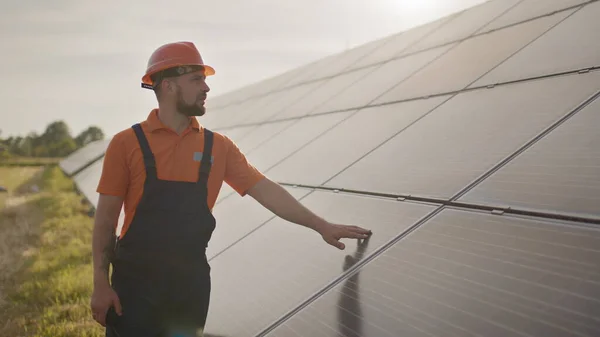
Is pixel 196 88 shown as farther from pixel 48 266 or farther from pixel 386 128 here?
pixel 48 266

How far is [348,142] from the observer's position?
550 cm

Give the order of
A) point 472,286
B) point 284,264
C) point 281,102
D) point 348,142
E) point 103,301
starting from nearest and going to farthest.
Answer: point 472,286, point 103,301, point 284,264, point 348,142, point 281,102

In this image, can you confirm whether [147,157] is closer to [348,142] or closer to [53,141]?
[348,142]

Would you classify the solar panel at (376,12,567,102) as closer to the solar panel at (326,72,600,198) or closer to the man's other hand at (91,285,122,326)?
the solar panel at (326,72,600,198)

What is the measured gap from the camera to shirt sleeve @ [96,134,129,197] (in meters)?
2.90

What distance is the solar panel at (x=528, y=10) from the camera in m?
5.98

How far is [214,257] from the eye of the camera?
455cm

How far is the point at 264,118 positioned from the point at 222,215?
18.6 ft

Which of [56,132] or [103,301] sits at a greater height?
[56,132]

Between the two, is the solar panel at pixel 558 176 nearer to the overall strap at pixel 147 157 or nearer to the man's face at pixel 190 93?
the man's face at pixel 190 93

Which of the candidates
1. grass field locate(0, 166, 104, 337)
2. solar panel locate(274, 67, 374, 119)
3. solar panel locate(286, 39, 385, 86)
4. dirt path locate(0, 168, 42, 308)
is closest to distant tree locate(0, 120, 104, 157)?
dirt path locate(0, 168, 42, 308)

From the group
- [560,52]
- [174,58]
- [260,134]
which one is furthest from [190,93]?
[260,134]

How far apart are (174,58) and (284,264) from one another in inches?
65.8

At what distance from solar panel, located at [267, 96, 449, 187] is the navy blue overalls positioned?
71.7 inches
